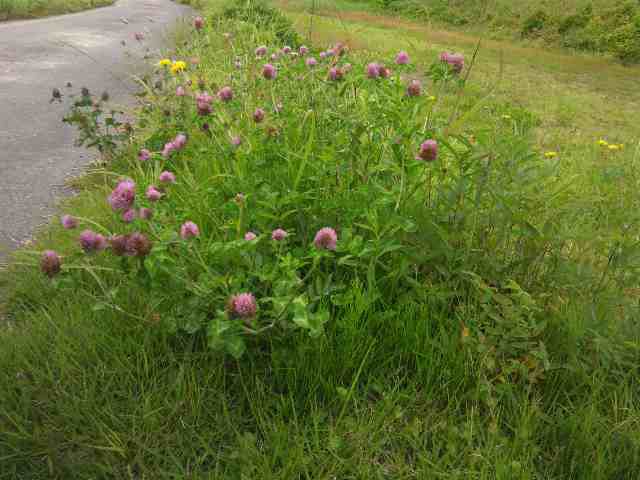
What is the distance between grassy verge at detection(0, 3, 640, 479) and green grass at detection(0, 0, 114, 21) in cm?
1238

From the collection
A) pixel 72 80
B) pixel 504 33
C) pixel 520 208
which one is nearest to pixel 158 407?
pixel 520 208

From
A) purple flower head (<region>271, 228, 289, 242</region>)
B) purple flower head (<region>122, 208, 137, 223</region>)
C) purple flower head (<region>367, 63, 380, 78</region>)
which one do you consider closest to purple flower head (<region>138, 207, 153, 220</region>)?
purple flower head (<region>122, 208, 137, 223</region>)

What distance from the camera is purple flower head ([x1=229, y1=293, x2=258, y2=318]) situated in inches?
47.4

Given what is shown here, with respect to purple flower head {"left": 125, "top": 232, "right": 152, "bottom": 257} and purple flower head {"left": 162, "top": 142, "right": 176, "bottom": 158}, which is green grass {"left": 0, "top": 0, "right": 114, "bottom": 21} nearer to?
purple flower head {"left": 162, "top": 142, "right": 176, "bottom": 158}

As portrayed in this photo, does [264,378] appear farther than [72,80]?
No

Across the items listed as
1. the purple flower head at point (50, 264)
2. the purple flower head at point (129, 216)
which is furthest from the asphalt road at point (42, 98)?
the purple flower head at point (129, 216)

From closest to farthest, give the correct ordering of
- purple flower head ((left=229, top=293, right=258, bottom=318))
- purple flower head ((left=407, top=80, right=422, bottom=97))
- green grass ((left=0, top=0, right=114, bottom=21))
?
purple flower head ((left=229, top=293, right=258, bottom=318)), purple flower head ((left=407, top=80, right=422, bottom=97)), green grass ((left=0, top=0, right=114, bottom=21))

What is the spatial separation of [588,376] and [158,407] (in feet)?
4.28

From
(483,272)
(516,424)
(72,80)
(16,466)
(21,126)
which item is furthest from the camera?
(72,80)

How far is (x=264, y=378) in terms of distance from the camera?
1380mm

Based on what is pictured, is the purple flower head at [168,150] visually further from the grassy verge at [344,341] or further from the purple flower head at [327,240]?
the purple flower head at [327,240]

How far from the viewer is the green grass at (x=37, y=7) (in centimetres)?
1087

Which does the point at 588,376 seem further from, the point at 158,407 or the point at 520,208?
the point at 158,407

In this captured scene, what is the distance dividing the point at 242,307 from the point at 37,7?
14652mm
